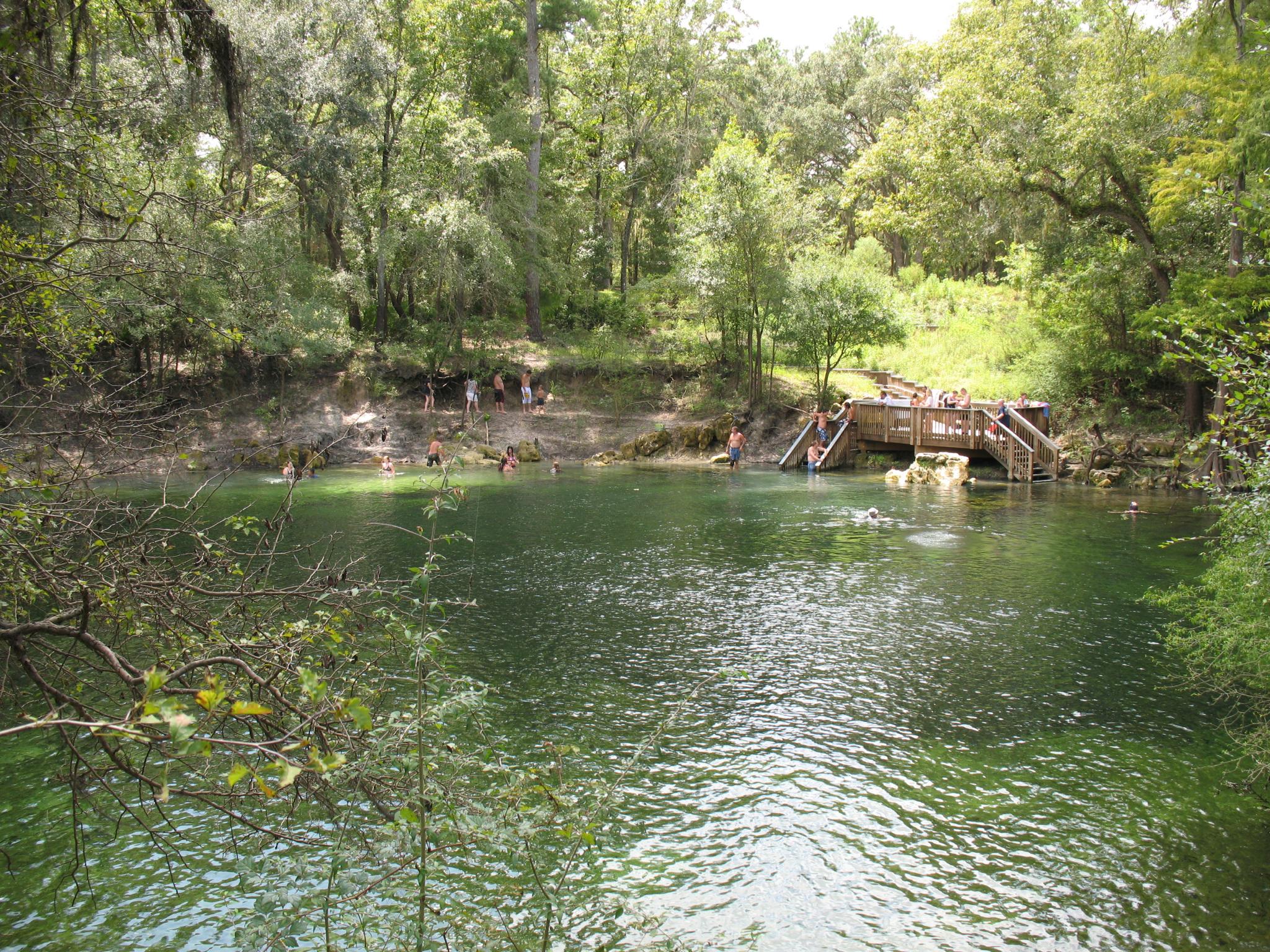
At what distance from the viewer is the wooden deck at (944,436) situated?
99.7 feet

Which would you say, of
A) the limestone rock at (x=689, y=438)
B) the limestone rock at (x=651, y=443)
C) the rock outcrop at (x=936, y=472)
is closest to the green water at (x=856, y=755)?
the rock outcrop at (x=936, y=472)

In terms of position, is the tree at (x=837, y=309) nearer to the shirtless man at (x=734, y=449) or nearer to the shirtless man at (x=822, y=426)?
the shirtless man at (x=822, y=426)

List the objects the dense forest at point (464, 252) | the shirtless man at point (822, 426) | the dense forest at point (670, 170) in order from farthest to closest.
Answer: the shirtless man at point (822, 426) → the dense forest at point (670, 170) → the dense forest at point (464, 252)

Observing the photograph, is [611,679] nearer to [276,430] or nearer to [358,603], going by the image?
[358,603]

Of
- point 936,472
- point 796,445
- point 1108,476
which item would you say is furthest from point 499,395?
→ point 1108,476

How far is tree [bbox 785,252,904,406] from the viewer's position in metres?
35.8

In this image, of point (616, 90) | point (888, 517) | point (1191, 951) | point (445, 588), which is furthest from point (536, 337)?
point (1191, 951)

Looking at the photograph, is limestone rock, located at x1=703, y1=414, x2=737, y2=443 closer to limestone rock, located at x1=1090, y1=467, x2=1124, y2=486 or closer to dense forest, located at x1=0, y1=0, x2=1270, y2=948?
dense forest, located at x1=0, y1=0, x2=1270, y2=948

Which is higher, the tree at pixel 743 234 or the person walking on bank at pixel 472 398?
the tree at pixel 743 234

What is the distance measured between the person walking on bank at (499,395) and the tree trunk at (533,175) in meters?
5.26

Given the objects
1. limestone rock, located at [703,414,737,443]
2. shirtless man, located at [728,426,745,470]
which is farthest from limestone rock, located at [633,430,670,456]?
shirtless man, located at [728,426,745,470]

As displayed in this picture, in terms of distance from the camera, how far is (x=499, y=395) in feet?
132

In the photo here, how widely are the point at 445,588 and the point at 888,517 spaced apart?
504 inches

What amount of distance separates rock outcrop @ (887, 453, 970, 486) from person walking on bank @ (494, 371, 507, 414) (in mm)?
18071
